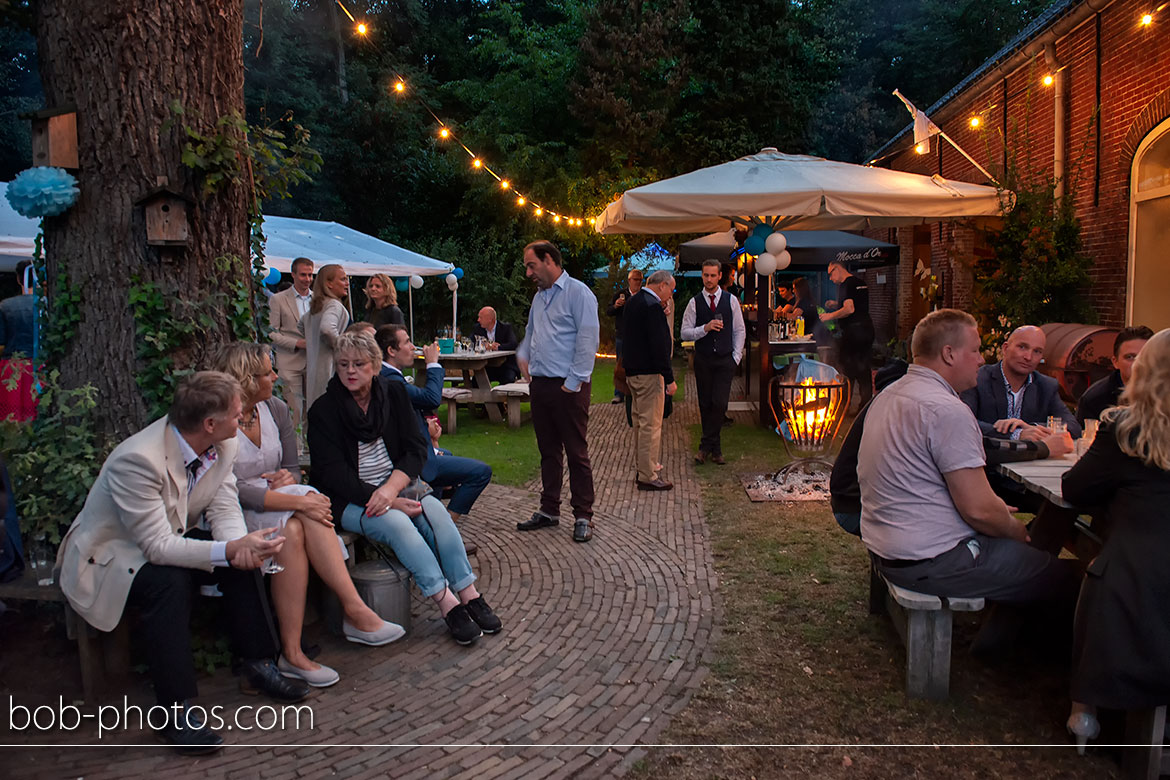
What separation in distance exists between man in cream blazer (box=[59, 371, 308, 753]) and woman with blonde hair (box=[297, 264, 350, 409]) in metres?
3.75

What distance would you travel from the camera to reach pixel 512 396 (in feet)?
34.9

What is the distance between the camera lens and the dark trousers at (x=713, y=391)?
27.0 ft

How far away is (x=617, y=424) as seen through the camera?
11.2 metres

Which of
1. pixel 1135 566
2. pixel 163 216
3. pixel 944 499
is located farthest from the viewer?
pixel 163 216

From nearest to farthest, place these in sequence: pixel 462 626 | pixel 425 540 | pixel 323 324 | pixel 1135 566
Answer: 1. pixel 1135 566
2. pixel 462 626
3. pixel 425 540
4. pixel 323 324

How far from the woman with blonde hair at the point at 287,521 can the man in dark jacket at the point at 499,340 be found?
286 inches

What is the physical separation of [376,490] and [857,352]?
7.16m

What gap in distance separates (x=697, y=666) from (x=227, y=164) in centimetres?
339

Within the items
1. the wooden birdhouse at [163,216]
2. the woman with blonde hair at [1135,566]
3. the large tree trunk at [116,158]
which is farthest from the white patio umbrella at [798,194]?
the woman with blonde hair at [1135,566]

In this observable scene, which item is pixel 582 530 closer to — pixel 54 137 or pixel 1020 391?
pixel 1020 391

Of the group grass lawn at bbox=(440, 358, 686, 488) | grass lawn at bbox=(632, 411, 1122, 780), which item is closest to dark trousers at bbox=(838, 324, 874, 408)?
grass lawn at bbox=(440, 358, 686, 488)

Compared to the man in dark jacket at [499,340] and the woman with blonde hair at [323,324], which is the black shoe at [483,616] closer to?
the woman with blonde hair at [323,324]

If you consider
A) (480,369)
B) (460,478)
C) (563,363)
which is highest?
(563,363)

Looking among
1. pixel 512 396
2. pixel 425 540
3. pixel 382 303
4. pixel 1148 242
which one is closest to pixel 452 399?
pixel 512 396
